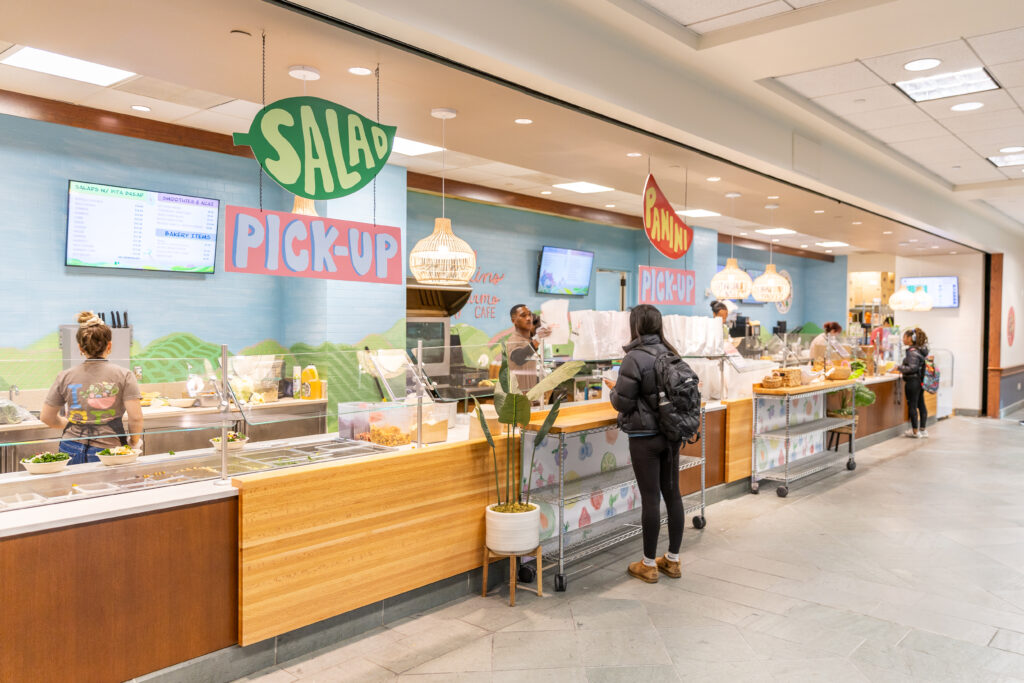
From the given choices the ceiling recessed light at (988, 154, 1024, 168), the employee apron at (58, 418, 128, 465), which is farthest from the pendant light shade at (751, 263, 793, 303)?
the employee apron at (58, 418, 128, 465)

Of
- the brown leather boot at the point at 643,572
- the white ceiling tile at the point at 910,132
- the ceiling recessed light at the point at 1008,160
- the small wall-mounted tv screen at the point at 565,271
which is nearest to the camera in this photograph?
the brown leather boot at the point at 643,572

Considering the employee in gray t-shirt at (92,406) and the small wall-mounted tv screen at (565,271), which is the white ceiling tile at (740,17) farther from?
the small wall-mounted tv screen at (565,271)

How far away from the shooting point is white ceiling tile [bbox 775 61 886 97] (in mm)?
4859

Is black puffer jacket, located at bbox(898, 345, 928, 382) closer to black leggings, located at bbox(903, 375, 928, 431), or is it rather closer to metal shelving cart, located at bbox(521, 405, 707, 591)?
black leggings, located at bbox(903, 375, 928, 431)

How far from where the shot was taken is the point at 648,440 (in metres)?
4.46

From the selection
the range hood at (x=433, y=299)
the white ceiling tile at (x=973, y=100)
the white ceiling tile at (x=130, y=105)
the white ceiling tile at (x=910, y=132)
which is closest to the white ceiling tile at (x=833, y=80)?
the white ceiling tile at (x=973, y=100)

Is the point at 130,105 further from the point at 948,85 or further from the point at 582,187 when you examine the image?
the point at 948,85

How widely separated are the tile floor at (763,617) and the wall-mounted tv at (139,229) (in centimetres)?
433

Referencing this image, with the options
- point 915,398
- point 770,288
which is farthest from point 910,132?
point 915,398

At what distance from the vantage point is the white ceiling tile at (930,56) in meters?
4.45

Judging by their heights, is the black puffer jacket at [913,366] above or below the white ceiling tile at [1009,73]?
below

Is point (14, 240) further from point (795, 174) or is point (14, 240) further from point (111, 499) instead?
point (795, 174)

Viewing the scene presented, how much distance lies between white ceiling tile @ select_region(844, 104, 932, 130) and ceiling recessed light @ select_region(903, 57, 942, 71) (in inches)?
35.7

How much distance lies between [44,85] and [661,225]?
4786 millimetres
